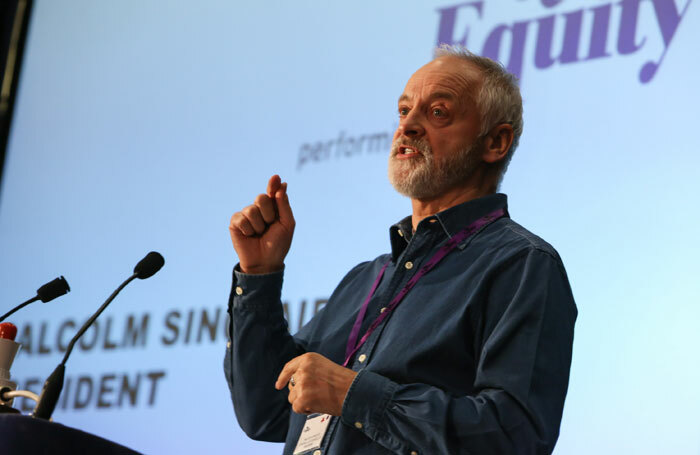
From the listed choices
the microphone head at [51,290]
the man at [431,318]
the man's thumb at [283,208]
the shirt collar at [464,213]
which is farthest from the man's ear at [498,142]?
the microphone head at [51,290]

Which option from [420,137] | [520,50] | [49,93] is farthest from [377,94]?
[49,93]

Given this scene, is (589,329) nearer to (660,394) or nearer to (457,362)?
(660,394)

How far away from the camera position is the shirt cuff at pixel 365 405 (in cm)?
165

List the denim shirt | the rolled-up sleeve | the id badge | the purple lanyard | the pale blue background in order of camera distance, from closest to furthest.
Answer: the denim shirt < the id badge < the purple lanyard < the rolled-up sleeve < the pale blue background

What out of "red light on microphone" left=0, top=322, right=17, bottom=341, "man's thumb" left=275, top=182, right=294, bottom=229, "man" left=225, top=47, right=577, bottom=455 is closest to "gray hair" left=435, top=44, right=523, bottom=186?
"man" left=225, top=47, right=577, bottom=455

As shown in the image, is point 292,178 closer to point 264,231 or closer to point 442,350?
point 264,231

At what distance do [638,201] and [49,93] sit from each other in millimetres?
2895

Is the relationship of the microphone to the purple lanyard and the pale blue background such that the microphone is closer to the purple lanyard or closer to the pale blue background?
the purple lanyard

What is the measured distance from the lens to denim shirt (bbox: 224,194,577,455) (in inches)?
64.0

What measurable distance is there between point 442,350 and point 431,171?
0.49 meters

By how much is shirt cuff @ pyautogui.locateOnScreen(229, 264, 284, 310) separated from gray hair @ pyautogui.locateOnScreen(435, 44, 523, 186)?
57 centimetres

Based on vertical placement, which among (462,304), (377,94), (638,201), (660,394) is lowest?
(660,394)

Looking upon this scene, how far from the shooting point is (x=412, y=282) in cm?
195

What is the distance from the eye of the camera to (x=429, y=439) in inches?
63.4
